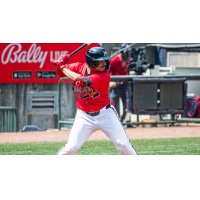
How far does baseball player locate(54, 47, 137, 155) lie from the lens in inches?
180

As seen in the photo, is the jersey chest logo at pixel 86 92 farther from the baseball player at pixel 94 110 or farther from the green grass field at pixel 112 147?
the green grass field at pixel 112 147

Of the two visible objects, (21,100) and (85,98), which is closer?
(85,98)

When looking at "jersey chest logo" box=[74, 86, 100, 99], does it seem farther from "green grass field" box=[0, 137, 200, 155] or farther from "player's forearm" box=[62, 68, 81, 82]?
"green grass field" box=[0, 137, 200, 155]

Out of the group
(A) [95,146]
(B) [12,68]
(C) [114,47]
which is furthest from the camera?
(C) [114,47]

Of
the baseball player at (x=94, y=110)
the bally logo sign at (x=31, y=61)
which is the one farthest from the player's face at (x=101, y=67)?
the bally logo sign at (x=31, y=61)

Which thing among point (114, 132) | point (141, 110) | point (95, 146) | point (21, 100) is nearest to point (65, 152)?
point (114, 132)

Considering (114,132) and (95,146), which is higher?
(114,132)

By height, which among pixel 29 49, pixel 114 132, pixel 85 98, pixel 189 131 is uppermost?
pixel 29 49

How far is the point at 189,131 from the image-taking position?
32.6 ft

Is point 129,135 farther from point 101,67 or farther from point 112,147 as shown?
point 101,67

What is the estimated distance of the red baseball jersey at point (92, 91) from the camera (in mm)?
4645

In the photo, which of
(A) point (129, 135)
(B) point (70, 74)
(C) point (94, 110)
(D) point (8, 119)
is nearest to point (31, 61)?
(D) point (8, 119)
